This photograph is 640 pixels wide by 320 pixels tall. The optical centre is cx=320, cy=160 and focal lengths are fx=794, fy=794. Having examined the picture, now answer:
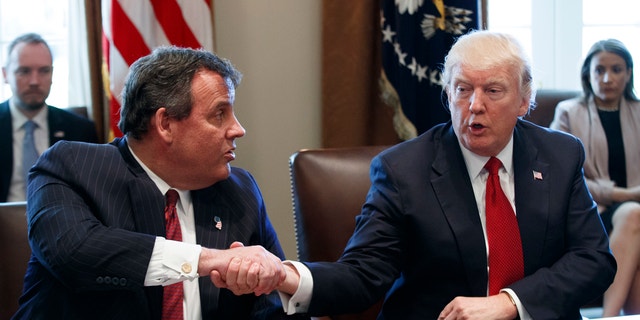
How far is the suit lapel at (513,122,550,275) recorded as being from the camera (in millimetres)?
2354

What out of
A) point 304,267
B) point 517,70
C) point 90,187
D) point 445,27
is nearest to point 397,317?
point 304,267

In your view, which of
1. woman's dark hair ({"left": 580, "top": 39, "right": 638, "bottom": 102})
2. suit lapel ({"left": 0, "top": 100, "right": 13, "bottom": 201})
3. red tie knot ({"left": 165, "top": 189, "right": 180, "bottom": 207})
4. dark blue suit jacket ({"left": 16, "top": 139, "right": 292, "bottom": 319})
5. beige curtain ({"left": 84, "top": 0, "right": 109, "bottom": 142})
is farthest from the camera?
woman's dark hair ({"left": 580, "top": 39, "right": 638, "bottom": 102})

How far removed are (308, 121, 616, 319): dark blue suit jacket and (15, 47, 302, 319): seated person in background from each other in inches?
11.0

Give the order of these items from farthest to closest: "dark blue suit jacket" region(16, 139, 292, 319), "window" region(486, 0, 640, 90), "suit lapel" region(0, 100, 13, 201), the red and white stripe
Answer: "window" region(486, 0, 640, 90) < "suit lapel" region(0, 100, 13, 201) < the red and white stripe < "dark blue suit jacket" region(16, 139, 292, 319)

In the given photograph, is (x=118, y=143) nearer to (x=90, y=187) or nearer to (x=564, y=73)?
(x=90, y=187)

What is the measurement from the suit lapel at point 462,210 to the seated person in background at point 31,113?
2173 millimetres

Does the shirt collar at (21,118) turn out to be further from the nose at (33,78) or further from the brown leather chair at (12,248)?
the brown leather chair at (12,248)

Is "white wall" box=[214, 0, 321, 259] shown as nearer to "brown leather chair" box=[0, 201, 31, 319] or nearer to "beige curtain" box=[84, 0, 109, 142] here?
"beige curtain" box=[84, 0, 109, 142]

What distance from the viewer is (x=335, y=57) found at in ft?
13.9

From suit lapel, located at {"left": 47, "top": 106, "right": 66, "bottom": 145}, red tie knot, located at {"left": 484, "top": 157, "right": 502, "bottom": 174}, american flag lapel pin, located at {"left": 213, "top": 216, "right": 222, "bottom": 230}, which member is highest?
suit lapel, located at {"left": 47, "top": 106, "right": 66, "bottom": 145}

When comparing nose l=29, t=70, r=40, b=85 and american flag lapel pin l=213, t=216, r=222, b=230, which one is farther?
nose l=29, t=70, r=40, b=85

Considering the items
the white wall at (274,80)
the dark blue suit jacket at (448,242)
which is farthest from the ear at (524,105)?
Answer: the white wall at (274,80)

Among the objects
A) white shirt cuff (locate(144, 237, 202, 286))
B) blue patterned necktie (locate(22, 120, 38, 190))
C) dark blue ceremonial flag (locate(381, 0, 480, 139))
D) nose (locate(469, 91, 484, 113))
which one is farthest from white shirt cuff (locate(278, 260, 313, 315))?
blue patterned necktie (locate(22, 120, 38, 190))

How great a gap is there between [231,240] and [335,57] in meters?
2.11
